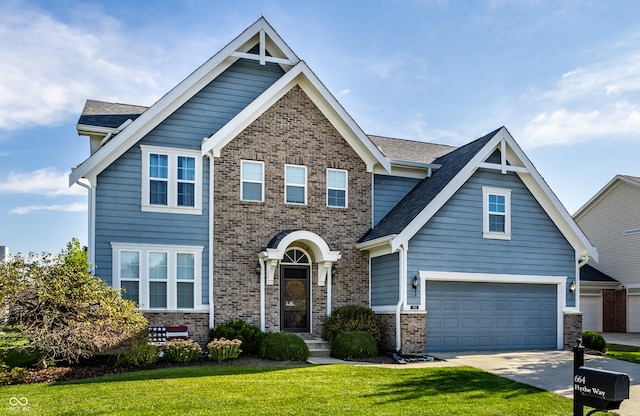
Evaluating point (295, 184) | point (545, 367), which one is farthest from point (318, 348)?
point (545, 367)

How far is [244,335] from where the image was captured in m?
17.5

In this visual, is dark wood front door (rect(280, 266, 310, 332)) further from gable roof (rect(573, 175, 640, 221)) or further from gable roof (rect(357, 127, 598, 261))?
gable roof (rect(573, 175, 640, 221))

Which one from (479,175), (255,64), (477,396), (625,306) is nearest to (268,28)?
(255,64)

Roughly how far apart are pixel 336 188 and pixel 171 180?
5.31m

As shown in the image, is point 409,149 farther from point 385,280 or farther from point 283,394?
point 283,394

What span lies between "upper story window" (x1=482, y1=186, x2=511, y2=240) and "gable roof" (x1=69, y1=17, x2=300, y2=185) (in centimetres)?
762

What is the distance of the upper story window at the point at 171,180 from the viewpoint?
58.8ft

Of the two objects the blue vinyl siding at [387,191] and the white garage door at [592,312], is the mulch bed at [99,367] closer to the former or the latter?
the blue vinyl siding at [387,191]

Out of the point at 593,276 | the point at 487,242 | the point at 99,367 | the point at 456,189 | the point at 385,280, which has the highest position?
the point at 456,189

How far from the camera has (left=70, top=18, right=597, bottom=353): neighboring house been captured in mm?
17797

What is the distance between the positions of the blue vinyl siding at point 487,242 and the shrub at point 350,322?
141 cm

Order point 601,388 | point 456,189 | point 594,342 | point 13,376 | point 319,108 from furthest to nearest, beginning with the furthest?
point 319,108, point 594,342, point 456,189, point 13,376, point 601,388

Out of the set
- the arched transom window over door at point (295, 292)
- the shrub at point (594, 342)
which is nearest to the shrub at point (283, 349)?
the arched transom window over door at point (295, 292)

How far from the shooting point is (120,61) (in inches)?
579
